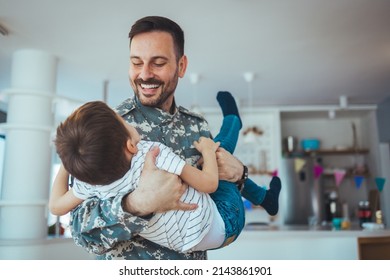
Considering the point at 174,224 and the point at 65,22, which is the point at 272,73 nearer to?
the point at 65,22

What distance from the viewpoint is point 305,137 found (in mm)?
3574

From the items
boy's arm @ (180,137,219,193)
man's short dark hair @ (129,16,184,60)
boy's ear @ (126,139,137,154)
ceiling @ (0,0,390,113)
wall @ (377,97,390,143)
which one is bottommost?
boy's arm @ (180,137,219,193)

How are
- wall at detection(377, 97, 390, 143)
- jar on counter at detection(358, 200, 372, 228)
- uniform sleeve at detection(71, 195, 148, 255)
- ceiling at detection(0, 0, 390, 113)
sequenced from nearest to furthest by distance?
uniform sleeve at detection(71, 195, 148, 255), ceiling at detection(0, 0, 390, 113), wall at detection(377, 97, 390, 143), jar on counter at detection(358, 200, 372, 228)

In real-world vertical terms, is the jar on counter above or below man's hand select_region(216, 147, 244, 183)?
below

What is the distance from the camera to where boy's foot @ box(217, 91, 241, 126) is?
0.89 meters

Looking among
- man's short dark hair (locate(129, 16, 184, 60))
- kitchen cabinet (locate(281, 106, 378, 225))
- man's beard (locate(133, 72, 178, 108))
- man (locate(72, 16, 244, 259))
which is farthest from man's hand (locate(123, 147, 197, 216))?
kitchen cabinet (locate(281, 106, 378, 225))

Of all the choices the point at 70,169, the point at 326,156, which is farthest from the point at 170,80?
the point at 326,156

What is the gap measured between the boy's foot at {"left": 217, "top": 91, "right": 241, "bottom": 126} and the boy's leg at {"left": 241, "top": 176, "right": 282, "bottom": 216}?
0.55ft

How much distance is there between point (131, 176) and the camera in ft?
2.22

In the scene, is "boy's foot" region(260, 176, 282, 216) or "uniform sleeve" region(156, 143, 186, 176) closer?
"uniform sleeve" region(156, 143, 186, 176)

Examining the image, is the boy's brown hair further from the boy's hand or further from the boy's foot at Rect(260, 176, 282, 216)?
the boy's foot at Rect(260, 176, 282, 216)

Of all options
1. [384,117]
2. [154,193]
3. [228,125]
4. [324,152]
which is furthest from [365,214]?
[154,193]

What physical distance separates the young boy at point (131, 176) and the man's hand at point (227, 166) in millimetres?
19
